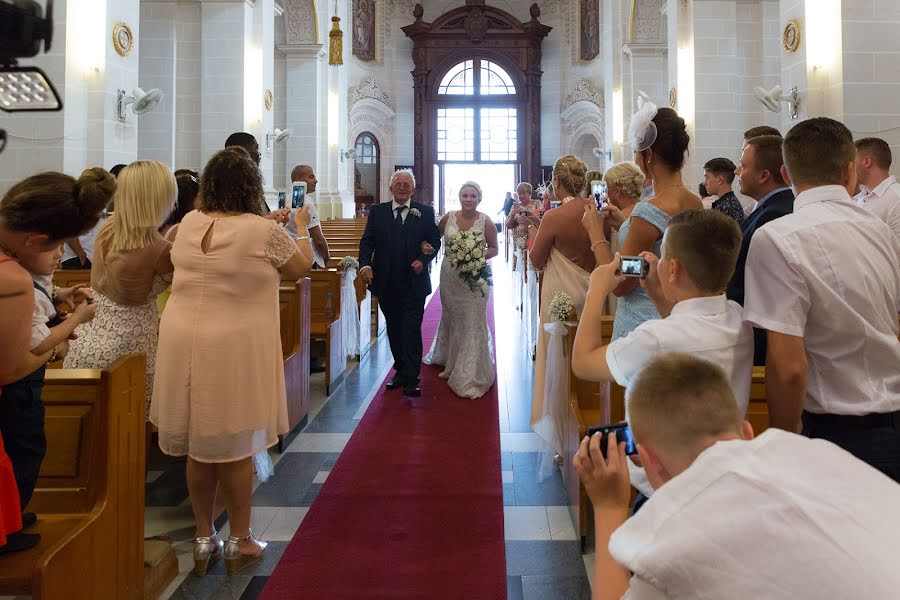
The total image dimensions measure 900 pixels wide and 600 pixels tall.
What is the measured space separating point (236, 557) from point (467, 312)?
336 cm

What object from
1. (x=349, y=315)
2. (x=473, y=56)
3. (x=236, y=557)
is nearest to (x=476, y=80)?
(x=473, y=56)

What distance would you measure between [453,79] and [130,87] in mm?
17167

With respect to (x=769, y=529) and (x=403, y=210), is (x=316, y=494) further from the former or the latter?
(x=769, y=529)

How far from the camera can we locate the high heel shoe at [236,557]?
308 cm

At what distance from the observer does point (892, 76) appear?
293 inches

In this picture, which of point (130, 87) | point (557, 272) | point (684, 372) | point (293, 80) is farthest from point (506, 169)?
point (684, 372)

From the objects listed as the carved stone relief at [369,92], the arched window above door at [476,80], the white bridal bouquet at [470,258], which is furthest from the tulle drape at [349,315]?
the arched window above door at [476,80]

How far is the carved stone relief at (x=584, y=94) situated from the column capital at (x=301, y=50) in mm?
8961

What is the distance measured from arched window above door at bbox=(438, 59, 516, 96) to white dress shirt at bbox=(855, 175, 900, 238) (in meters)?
20.2

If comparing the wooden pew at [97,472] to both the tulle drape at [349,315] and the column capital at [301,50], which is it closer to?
the tulle drape at [349,315]

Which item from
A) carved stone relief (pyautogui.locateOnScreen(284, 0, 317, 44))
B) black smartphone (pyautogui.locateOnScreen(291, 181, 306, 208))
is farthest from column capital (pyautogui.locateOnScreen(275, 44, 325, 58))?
black smartphone (pyautogui.locateOnScreen(291, 181, 306, 208))

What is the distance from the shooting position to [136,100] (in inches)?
339

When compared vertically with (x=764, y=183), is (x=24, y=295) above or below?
below

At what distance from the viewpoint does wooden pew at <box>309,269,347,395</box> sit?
634cm
